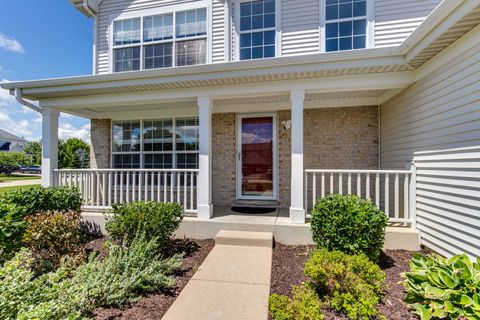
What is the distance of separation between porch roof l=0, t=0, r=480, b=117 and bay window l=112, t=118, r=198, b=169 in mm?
1732

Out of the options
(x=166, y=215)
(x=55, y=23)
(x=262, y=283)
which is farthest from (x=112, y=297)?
(x=55, y=23)

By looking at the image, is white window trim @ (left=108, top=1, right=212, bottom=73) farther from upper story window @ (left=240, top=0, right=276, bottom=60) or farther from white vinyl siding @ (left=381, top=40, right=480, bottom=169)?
white vinyl siding @ (left=381, top=40, right=480, bottom=169)

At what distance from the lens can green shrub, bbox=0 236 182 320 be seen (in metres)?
2.16

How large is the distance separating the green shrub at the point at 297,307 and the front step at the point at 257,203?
3.69m

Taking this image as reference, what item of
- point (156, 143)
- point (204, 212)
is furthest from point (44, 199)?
point (156, 143)

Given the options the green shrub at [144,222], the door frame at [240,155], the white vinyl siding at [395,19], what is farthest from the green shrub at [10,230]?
the white vinyl siding at [395,19]

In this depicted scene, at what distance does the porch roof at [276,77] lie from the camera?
3.37 m

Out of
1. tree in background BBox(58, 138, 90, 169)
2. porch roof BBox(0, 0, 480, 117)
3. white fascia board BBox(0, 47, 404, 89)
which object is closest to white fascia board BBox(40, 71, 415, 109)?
porch roof BBox(0, 0, 480, 117)

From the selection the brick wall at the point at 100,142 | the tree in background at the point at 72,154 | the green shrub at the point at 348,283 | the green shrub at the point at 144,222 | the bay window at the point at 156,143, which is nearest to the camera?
the green shrub at the point at 348,283

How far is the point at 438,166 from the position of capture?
383cm

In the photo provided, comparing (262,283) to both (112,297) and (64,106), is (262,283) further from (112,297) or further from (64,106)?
(64,106)

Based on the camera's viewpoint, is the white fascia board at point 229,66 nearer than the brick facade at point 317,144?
Yes

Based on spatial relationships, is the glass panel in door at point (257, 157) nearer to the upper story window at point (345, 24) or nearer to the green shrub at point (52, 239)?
the upper story window at point (345, 24)

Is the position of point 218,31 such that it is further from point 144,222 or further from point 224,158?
point 144,222
